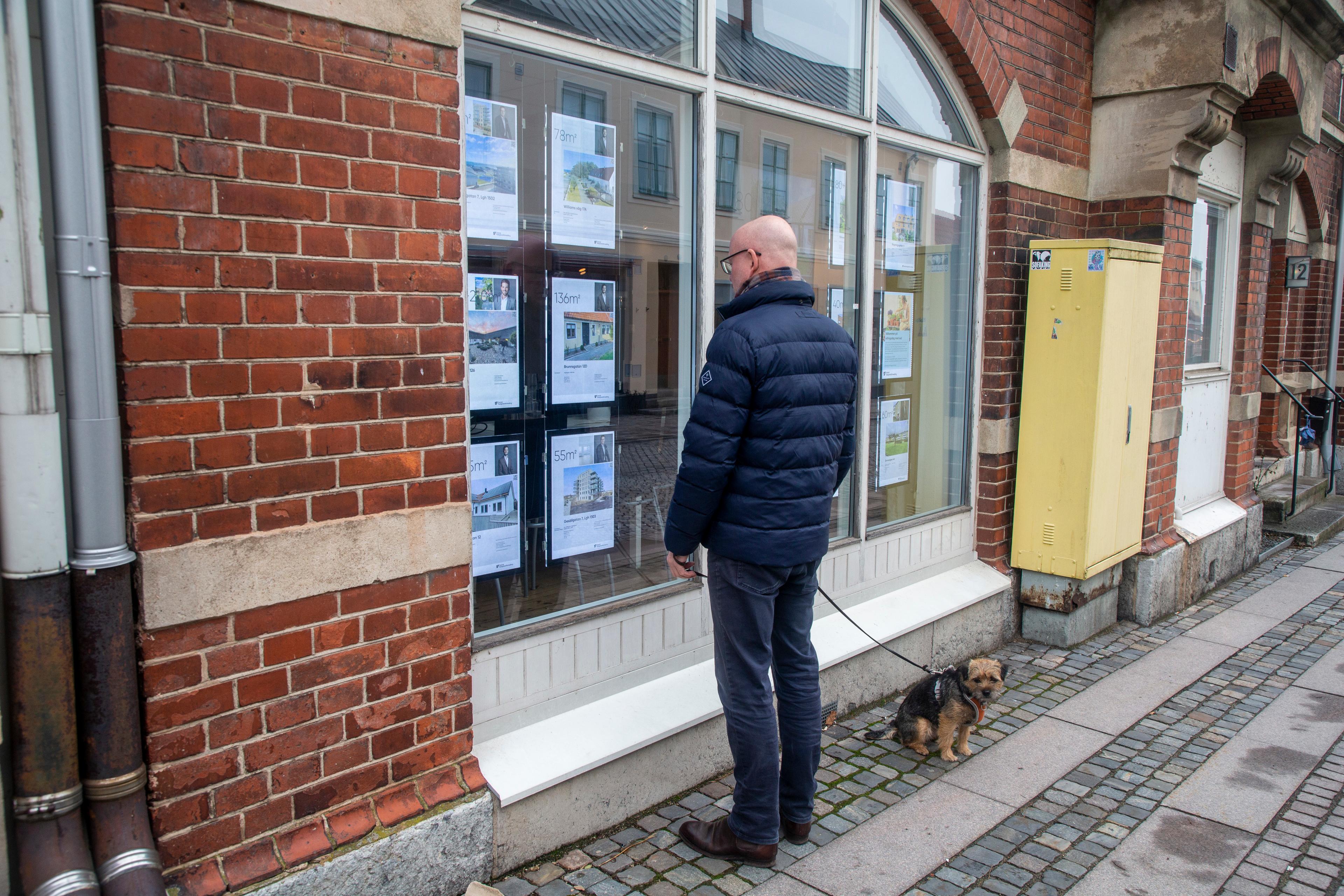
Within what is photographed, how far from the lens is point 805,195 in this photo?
16.6ft

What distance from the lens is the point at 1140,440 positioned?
20.7ft

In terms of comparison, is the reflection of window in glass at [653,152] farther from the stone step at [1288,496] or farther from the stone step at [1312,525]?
the stone step at [1312,525]

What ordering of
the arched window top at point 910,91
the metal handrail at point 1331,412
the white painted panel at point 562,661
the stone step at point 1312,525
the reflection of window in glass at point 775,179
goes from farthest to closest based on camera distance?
the metal handrail at point 1331,412 → the stone step at point 1312,525 → the arched window top at point 910,91 → the reflection of window in glass at point 775,179 → the white painted panel at point 562,661

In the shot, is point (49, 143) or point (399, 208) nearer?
point (49, 143)

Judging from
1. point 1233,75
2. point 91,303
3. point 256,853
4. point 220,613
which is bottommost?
point 256,853

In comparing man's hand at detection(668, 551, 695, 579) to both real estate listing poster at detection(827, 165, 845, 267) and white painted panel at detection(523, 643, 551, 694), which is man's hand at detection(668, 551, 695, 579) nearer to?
white painted panel at detection(523, 643, 551, 694)

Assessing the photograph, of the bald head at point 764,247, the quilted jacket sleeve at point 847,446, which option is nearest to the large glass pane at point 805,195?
the bald head at point 764,247

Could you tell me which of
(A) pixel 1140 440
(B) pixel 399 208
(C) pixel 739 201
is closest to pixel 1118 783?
(A) pixel 1140 440

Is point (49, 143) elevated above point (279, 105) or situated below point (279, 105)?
below

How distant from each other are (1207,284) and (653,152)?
637 cm

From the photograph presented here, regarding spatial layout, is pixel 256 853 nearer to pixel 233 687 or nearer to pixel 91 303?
pixel 233 687

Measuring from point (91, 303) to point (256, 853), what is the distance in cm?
161

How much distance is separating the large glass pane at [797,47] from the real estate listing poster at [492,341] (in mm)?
1595

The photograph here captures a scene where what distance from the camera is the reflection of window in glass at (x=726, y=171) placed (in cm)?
444
